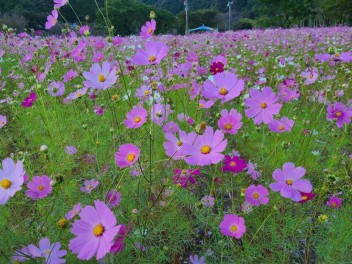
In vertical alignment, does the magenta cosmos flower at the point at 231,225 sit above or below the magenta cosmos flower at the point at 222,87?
below

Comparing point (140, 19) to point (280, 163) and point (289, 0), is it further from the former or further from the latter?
point (280, 163)

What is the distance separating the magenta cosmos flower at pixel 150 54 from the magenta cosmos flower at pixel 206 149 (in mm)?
315

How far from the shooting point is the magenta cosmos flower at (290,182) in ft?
3.01

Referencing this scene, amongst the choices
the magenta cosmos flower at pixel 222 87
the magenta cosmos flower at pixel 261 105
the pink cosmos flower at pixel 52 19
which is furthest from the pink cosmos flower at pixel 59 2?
the magenta cosmos flower at pixel 261 105

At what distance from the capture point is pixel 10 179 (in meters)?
0.79

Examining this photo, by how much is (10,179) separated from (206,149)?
1.62ft

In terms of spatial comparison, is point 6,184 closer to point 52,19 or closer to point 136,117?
point 136,117

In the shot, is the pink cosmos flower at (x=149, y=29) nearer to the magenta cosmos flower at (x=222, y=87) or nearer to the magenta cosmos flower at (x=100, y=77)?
the magenta cosmos flower at (x=100, y=77)

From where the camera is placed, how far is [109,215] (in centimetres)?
68

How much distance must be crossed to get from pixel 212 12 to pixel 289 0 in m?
13.8

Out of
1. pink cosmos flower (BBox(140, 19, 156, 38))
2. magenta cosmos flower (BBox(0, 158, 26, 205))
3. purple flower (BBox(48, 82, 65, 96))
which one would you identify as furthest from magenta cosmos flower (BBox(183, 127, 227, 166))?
purple flower (BBox(48, 82, 65, 96))

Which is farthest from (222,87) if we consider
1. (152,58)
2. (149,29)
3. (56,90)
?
(56,90)

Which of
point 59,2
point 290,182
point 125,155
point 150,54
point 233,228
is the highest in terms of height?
point 59,2

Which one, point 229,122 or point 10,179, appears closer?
point 10,179
